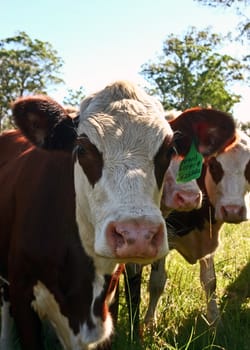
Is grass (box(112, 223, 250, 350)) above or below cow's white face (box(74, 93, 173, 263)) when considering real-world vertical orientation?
below

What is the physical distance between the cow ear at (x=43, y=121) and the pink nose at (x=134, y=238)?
964 mm

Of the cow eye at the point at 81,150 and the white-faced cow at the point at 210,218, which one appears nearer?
the cow eye at the point at 81,150

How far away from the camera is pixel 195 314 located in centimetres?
477

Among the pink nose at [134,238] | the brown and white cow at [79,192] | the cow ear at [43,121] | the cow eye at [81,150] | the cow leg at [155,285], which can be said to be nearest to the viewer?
the pink nose at [134,238]

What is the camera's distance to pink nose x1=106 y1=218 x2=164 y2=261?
2.53m

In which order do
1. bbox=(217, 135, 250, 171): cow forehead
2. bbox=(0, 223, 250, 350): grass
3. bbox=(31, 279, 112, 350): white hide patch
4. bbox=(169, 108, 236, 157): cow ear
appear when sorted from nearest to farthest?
bbox=(31, 279, 112, 350): white hide patch < bbox=(169, 108, 236, 157): cow ear < bbox=(0, 223, 250, 350): grass < bbox=(217, 135, 250, 171): cow forehead

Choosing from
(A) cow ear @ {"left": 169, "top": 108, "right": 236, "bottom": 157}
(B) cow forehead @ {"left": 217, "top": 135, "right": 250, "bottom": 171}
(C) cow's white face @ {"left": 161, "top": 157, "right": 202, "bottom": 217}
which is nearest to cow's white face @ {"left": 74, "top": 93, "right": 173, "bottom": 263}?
(A) cow ear @ {"left": 169, "top": 108, "right": 236, "bottom": 157}

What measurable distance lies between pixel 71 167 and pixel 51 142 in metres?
0.28

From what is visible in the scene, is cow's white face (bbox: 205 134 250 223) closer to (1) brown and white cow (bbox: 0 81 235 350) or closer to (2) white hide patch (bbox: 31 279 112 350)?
(1) brown and white cow (bbox: 0 81 235 350)

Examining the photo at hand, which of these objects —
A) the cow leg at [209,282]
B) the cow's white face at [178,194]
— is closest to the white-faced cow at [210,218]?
the cow leg at [209,282]

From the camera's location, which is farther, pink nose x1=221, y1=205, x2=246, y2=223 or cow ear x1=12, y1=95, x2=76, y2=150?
pink nose x1=221, y1=205, x2=246, y2=223

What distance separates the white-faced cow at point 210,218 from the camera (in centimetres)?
513

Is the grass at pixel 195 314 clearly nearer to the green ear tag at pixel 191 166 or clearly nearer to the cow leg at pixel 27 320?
the cow leg at pixel 27 320

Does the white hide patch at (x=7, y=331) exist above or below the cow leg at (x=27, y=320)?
below
